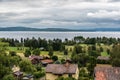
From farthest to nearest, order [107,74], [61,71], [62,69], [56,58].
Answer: [56,58], [62,69], [61,71], [107,74]

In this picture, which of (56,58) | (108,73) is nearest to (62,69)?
(108,73)

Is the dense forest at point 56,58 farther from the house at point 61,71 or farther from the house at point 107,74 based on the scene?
the house at point 107,74

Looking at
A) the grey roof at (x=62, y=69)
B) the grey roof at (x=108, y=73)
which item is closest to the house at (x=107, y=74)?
the grey roof at (x=108, y=73)

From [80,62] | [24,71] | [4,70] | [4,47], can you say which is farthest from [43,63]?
[4,47]

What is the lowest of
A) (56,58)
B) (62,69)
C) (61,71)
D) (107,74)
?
(56,58)

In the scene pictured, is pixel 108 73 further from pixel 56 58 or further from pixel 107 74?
pixel 56 58

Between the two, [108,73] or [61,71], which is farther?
[61,71]

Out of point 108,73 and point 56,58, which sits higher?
point 108,73

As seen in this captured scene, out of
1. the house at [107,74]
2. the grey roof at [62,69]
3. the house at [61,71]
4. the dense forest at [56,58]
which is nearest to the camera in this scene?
the house at [107,74]

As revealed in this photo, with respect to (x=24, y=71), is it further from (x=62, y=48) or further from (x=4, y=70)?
(x=62, y=48)

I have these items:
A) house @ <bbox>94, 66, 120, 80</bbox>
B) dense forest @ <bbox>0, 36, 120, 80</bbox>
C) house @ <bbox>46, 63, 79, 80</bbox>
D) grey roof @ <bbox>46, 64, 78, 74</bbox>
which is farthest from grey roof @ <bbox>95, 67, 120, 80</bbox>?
grey roof @ <bbox>46, 64, 78, 74</bbox>

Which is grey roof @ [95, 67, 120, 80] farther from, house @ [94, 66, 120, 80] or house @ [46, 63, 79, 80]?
house @ [46, 63, 79, 80]
